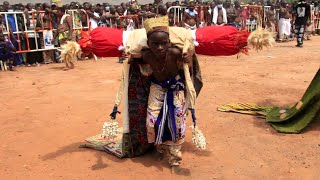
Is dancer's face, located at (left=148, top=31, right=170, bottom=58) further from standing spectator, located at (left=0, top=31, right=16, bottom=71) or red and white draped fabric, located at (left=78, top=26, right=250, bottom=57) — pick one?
standing spectator, located at (left=0, top=31, right=16, bottom=71)

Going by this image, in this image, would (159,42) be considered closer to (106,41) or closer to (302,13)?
(106,41)

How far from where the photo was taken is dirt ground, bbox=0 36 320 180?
3.62 meters

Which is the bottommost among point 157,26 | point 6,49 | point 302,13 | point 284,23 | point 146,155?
point 146,155

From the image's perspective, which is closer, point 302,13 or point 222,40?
point 222,40

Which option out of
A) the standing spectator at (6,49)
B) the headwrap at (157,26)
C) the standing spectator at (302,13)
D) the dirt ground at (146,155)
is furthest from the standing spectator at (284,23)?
the headwrap at (157,26)

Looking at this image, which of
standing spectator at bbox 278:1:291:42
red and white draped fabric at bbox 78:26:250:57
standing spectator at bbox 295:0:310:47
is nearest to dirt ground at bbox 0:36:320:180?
red and white draped fabric at bbox 78:26:250:57

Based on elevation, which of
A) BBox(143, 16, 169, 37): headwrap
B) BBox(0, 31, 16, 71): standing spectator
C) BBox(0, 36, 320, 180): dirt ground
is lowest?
BBox(0, 36, 320, 180): dirt ground

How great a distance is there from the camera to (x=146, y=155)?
4.05 meters

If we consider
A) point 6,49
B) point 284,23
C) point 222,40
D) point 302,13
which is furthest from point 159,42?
point 284,23

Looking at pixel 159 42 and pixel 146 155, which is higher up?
pixel 159 42

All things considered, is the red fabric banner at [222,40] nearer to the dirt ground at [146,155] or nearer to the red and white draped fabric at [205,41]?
the red and white draped fabric at [205,41]

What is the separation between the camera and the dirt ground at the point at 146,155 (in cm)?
362

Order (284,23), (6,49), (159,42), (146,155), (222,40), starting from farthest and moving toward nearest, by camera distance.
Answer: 1. (284,23)
2. (6,49)
3. (146,155)
4. (222,40)
5. (159,42)

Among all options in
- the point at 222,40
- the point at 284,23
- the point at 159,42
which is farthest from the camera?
the point at 284,23
